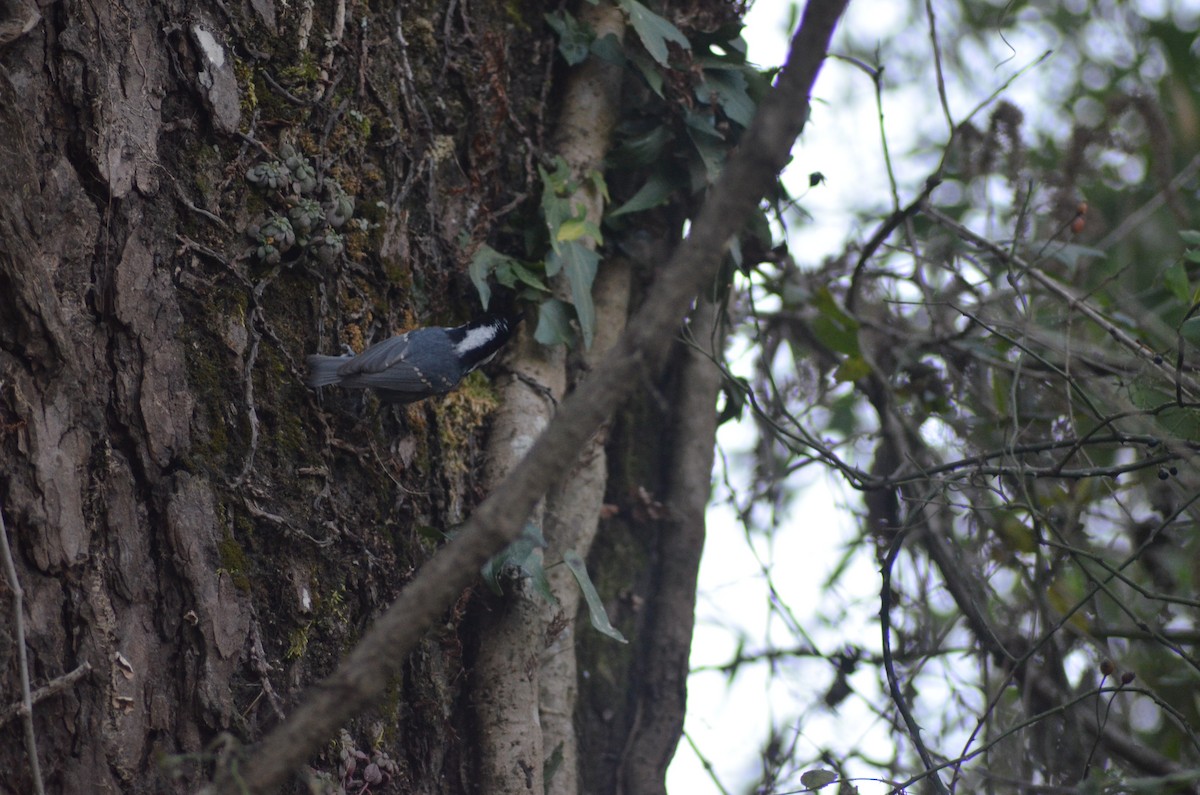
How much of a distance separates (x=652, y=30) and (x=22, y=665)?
237 cm

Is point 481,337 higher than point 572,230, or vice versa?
point 572,230

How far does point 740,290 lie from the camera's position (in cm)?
400

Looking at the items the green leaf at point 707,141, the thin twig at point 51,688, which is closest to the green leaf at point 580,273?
the green leaf at point 707,141

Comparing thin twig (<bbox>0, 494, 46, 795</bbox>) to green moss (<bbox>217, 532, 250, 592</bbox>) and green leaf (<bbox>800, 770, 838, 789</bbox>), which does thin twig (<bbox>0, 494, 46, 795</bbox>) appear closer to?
green moss (<bbox>217, 532, 250, 592</bbox>)

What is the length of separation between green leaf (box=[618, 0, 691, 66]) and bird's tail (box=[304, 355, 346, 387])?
4.50 ft

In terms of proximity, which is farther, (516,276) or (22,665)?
(516,276)

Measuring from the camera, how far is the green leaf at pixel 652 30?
303 cm

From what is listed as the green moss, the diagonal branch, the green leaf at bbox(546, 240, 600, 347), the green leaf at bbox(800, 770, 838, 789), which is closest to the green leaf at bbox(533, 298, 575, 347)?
the green leaf at bbox(546, 240, 600, 347)

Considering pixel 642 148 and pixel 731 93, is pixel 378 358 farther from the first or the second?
pixel 731 93

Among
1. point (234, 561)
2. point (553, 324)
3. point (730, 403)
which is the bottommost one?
point (234, 561)

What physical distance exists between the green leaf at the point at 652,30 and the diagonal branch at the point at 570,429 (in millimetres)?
1703

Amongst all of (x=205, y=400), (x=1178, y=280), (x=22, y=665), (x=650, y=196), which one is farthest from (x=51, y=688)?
(x=1178, y=280)

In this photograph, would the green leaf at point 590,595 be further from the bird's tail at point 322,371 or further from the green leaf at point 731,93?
the green leaf at point 731,93

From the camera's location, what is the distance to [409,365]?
2.46 m
